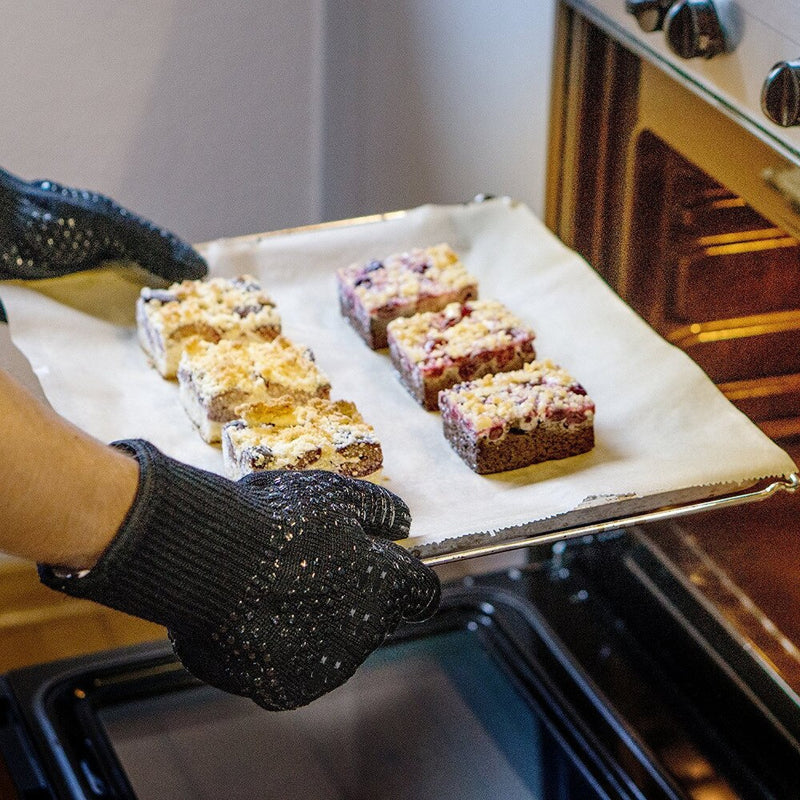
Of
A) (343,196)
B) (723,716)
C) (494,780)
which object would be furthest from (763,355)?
(343,196)

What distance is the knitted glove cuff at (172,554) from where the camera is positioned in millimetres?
1051

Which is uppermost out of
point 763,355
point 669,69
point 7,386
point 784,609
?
point 669,69

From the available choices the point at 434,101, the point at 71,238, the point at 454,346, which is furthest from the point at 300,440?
the point at 434,101

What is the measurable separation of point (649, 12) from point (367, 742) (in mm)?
942

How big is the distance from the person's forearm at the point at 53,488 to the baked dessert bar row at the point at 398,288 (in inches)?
29.2

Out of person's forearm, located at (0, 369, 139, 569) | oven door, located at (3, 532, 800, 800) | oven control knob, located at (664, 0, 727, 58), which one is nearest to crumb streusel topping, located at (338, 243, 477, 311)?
oven door, located at (3, 532, 800, 800)

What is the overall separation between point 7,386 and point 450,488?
626 mm

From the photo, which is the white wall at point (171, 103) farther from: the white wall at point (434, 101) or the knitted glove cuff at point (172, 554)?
the knitted glove cuff at point (172, 554)

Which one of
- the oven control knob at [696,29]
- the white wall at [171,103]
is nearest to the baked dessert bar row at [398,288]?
the oven control knob at [696,29]

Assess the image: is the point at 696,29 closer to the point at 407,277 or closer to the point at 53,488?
the point at 407,277

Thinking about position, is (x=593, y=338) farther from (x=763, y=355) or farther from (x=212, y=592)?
(x=212, y=592)

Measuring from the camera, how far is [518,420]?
4.89 ft

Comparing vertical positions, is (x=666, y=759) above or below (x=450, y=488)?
below

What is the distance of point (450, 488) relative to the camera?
149 centimetres
